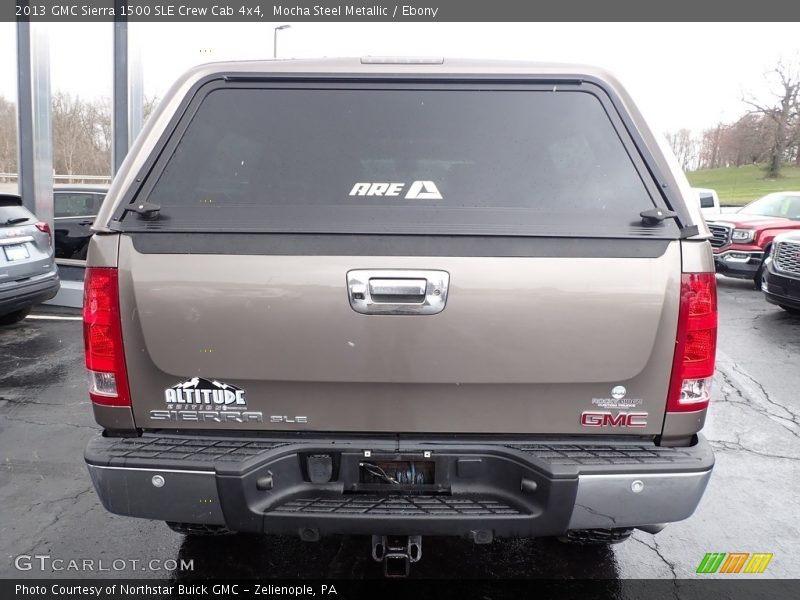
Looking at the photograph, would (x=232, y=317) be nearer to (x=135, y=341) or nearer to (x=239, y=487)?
(x=135, y=341)

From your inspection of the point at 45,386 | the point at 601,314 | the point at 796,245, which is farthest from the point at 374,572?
the point at 796,245

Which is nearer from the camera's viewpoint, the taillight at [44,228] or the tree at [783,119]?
the taillight at [44,228]

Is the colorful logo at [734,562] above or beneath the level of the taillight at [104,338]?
beneath

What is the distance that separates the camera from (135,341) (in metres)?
2.29

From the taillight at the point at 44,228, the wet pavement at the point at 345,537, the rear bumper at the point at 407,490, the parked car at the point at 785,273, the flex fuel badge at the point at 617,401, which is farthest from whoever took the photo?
the parked car at the point at 785,273

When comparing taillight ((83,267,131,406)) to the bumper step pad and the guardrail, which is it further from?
the guardrail

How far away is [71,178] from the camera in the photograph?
1028 cm

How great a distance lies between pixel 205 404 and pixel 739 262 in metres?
11.4

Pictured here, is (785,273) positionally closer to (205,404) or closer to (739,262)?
(739,262)

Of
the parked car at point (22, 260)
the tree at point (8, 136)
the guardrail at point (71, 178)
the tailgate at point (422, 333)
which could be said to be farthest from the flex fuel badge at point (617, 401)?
the tree at point (8, 136)

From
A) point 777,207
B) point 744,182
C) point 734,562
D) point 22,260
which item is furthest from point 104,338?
point 744,182

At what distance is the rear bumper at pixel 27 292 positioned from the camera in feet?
23.0

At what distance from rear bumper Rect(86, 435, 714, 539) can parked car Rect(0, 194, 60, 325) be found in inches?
227

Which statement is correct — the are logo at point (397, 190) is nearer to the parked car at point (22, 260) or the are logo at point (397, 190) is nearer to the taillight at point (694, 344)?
the taillight at point (694, 344)
